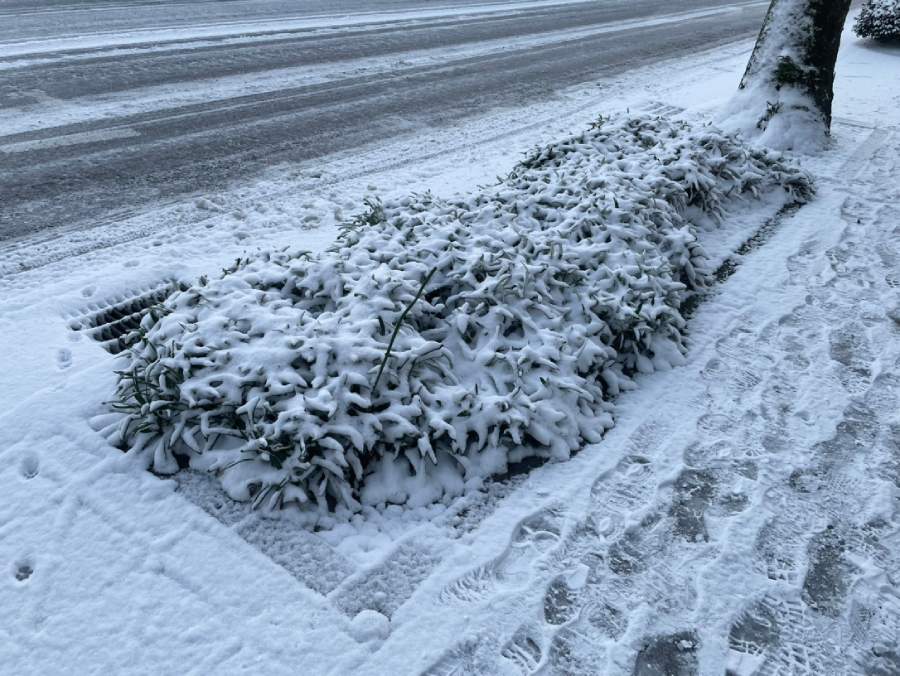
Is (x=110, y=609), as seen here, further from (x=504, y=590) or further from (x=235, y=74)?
(x=235, y=74)

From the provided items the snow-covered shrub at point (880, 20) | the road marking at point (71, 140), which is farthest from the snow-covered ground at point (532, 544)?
the snow-covered shrub at point (880, 20)

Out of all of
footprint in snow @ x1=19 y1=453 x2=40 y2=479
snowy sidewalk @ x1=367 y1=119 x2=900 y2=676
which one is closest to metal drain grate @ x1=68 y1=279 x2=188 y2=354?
footprint in snow @ x1=19 y1=453 x2=40 y2=479

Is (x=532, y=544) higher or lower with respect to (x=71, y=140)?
lower

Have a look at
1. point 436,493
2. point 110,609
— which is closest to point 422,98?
point 436,493

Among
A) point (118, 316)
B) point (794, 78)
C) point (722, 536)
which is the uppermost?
point (794, 78)

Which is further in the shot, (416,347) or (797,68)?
(797,68)

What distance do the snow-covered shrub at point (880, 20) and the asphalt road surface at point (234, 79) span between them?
263 centimetres

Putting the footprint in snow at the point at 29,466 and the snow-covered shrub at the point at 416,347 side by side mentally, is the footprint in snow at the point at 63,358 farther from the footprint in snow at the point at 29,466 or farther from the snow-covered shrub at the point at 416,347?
the footprint in snow at the point at 29,466

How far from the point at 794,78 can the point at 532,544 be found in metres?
6.69

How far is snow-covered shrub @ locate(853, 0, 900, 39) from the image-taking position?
535 inches

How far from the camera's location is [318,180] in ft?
20.7

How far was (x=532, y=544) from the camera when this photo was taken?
275 centimetres

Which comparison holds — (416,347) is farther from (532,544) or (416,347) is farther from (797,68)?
(797,68)

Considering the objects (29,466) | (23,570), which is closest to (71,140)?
(29,466)
